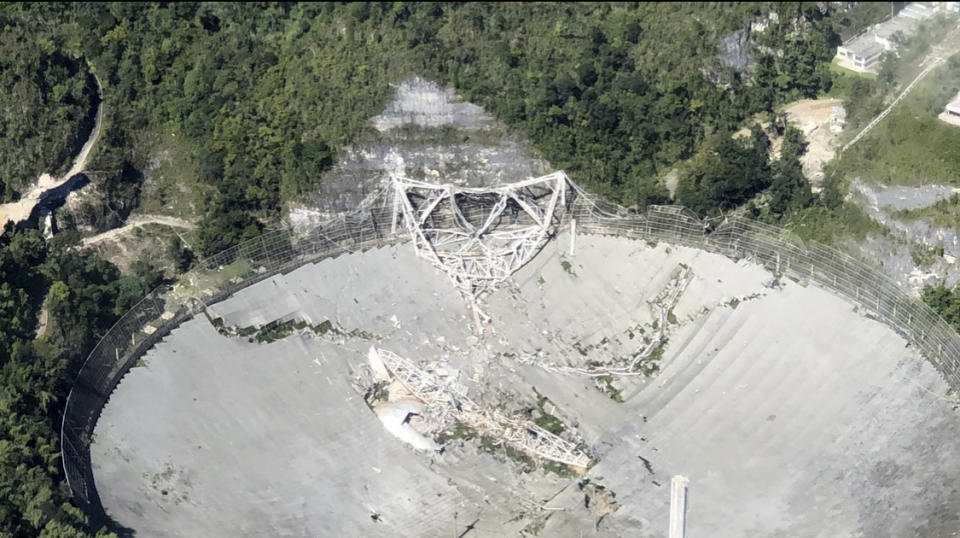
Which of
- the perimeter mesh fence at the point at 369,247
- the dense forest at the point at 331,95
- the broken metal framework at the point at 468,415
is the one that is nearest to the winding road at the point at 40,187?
the dense forest at the point at 331,95

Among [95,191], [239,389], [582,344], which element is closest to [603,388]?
[582,344]

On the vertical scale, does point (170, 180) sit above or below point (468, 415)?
above

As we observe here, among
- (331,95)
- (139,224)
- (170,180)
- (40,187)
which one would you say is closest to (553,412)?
(331,95)

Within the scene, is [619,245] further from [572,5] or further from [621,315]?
[572,5]

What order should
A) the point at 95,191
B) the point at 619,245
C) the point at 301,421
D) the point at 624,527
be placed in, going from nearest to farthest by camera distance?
the point at 624,527, the point at 301,421, the point at 619,245, the point at 95,191

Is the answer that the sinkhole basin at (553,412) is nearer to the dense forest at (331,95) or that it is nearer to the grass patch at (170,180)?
the dense forest at (331,95)

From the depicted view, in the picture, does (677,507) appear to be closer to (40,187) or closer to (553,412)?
(553,412)
